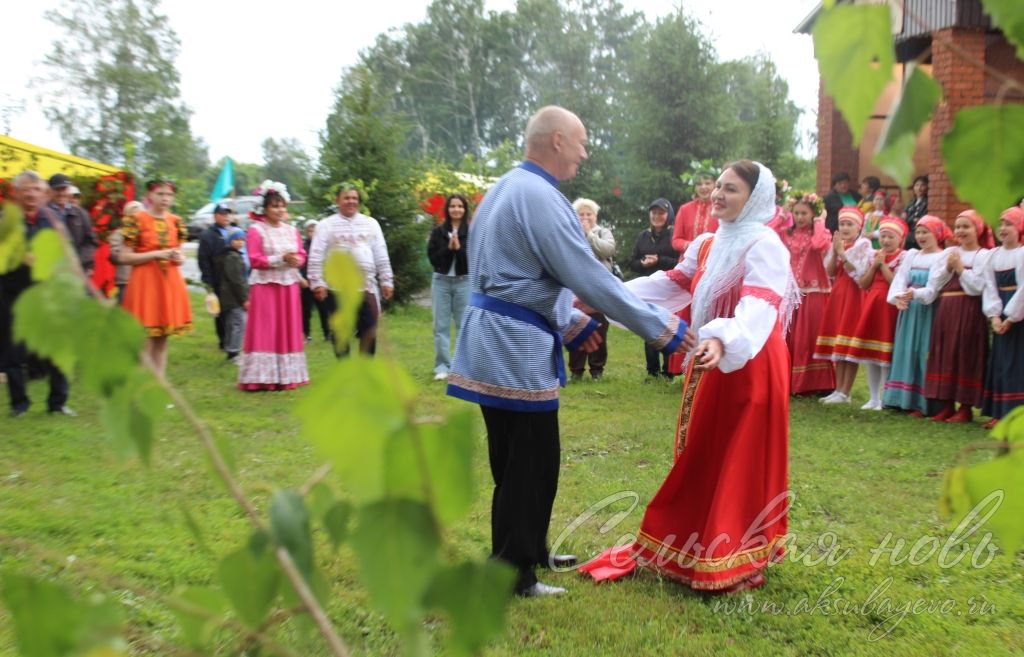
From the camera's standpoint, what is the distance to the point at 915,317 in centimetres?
827

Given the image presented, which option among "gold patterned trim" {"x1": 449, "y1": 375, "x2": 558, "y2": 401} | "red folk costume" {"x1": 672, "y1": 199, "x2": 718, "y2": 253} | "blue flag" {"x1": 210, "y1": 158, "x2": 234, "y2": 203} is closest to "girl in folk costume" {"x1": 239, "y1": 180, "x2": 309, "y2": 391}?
"red folk costume" {"x1": 672, "y1": 199, "x2": 718, "y2": 253}

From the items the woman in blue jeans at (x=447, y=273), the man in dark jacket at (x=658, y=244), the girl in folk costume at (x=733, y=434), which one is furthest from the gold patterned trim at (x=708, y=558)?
the man in dark jacket at (x=658, y=244)

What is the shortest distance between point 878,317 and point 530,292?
609 cm

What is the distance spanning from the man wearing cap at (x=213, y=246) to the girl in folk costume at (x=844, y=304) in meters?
6.83

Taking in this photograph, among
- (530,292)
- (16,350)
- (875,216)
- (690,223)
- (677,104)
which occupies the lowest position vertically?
(16,350)

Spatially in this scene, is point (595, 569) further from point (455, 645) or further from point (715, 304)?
point (455, 645)

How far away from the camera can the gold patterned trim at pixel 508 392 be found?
11.8 ft

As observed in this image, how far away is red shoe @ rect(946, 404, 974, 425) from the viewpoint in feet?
25.7

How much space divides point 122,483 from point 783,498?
3.84 metres

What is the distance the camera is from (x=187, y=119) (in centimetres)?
3769

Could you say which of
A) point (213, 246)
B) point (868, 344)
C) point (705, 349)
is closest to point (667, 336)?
point (705, 349)

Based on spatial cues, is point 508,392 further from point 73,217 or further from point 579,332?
point 73,217

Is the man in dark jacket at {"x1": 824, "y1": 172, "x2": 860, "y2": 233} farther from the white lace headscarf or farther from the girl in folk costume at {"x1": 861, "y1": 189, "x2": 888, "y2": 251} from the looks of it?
the white lace headscarf

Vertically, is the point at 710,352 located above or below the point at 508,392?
above
